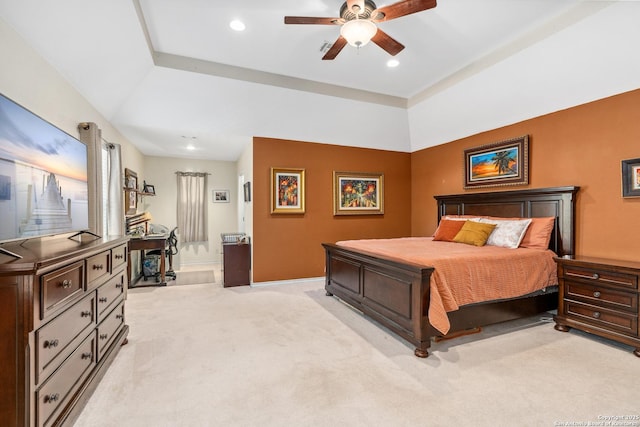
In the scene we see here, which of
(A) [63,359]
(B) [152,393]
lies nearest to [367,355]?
(B) [152,393]

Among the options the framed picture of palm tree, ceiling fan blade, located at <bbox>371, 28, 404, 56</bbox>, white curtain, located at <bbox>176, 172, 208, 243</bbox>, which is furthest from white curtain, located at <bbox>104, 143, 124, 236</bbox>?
the framed picture of palm tree

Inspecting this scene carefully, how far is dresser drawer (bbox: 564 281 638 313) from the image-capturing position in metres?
2.57

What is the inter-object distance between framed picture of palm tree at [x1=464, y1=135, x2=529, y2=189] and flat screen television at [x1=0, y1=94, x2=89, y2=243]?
5031 mm

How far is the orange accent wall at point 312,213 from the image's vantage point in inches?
192

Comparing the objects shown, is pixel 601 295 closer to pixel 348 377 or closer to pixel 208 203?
pixel 348 377

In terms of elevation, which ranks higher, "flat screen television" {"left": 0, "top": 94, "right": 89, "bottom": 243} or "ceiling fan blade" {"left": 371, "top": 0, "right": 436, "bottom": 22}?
"ceiling fan blade" {"left": 371, "top": 0, "right": 436, "bottom": 22}

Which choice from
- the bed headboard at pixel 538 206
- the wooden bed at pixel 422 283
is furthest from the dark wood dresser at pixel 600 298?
the bed headboard at pixel 538 206

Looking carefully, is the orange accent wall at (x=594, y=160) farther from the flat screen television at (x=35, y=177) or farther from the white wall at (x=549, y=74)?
the flat screen television at (x=35, y=177)

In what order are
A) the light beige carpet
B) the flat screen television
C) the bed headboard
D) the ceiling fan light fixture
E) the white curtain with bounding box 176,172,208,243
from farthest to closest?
the white curtain with bounding box 176,172,208,243 < the bed headboard < the ceiling fan light fixture < the light beige carpet < the flat screen television

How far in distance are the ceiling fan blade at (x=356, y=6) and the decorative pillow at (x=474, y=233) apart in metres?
2.93

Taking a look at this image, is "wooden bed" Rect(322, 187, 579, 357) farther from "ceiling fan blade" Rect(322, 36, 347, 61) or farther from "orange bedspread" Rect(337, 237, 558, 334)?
"ceiling fan blade" Rect(322, 36, 347, 61)

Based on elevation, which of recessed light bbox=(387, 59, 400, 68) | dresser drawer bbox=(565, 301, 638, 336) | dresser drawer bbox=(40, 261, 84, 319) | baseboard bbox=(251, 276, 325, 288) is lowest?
baseboard bbox=(251, 276, 325, 288)

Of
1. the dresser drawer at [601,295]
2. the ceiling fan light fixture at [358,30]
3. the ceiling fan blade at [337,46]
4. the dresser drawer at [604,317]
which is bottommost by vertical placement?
the dresser drawer at [604,317]

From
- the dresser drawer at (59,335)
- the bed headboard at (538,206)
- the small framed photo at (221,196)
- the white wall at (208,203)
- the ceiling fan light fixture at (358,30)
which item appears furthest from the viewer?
the small framed photo at (221,196)
